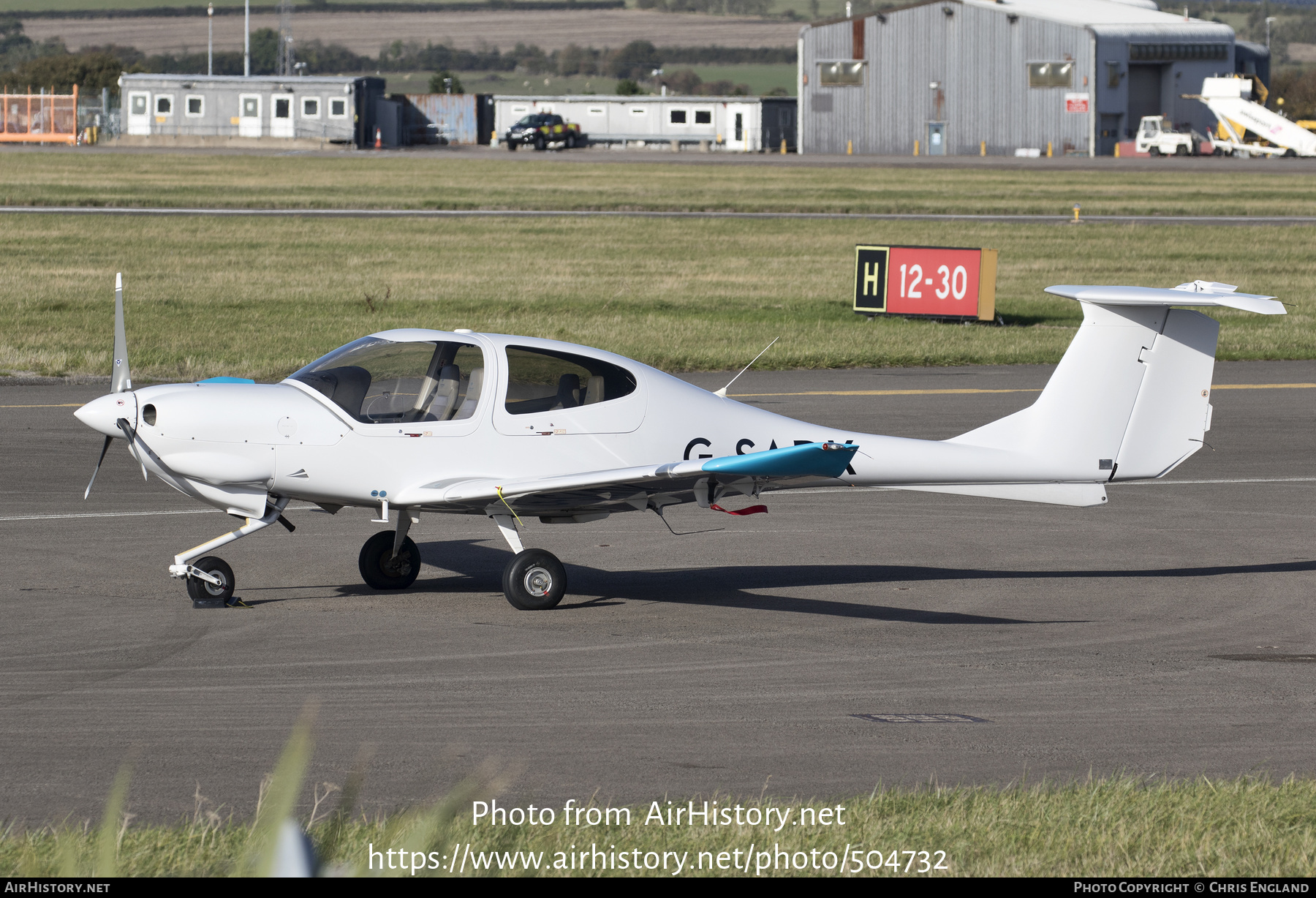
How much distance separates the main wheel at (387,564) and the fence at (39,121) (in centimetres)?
9207

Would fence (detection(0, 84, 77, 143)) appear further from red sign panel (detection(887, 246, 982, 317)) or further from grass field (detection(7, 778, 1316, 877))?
grass field (detection(7, 778, 1316, 877))

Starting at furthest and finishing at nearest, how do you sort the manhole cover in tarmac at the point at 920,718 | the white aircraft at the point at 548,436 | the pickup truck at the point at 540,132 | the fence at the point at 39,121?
the pickup truck at the point at 540,132 < the fence at the point at 39,121 < the white aircraft at the point at 548,436 < the manhole cover in tarmac at the point at 920,718

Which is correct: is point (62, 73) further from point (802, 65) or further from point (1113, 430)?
point (1113, 430)

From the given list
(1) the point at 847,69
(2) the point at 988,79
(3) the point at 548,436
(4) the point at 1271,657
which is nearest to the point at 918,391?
(3) the point at 548,436

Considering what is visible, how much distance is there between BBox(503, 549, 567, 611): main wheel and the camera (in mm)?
10664

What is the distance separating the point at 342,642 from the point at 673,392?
3.12 metres

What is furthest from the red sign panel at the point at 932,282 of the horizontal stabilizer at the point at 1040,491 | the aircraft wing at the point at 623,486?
the aircraft wing at the point at 623,486

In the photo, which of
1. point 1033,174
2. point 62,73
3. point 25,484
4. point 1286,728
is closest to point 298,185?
point 1033,174

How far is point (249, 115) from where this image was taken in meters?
106

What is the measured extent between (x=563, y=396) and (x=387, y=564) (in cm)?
199

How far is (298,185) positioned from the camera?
60.7 m

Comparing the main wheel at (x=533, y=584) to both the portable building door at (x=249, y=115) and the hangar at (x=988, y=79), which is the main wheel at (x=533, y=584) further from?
the portable building door at (x=249, y=115)

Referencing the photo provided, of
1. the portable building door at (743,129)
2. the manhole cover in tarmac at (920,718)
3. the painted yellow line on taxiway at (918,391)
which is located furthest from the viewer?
the portable building door at (743,129)

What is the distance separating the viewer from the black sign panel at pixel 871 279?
2995 cm
